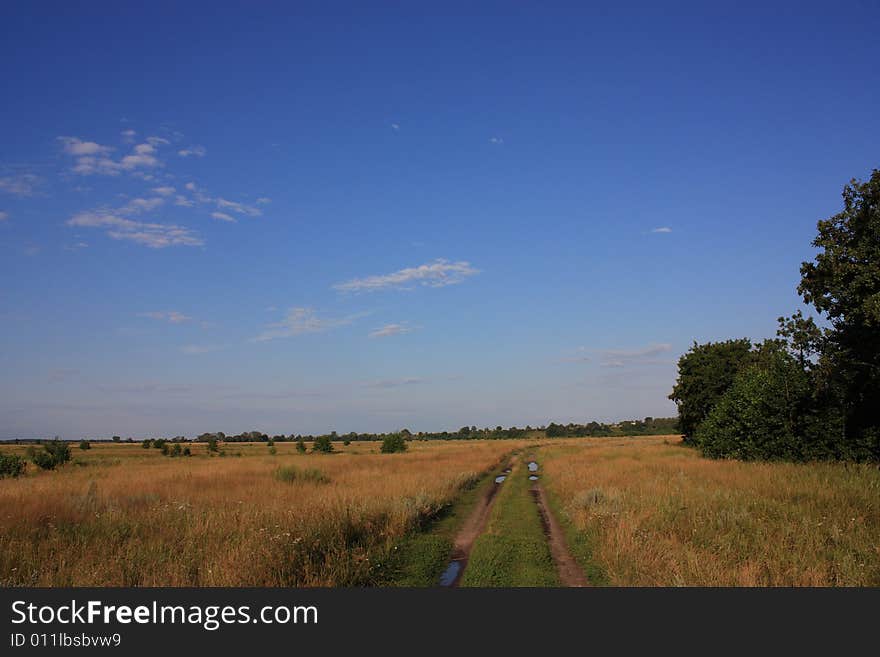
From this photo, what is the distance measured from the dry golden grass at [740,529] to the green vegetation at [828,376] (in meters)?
3.14

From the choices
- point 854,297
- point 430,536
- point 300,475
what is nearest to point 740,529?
point 430,536

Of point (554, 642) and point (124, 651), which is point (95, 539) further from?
point (554, 642)

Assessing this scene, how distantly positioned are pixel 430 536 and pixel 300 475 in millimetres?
13101

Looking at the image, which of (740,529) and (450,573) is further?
(740,529)

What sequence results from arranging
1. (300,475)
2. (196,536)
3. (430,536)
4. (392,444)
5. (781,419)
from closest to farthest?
(196,536) < (430,536) < (781,419) < (300,475) < (392,444)

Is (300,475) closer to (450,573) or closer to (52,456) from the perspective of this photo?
(450,573)

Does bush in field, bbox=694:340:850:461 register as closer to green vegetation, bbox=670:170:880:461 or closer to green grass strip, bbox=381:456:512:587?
green vegetation, bbox=670:170:880:461

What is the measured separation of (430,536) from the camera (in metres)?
13.5

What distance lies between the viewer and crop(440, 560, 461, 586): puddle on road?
9.42 m

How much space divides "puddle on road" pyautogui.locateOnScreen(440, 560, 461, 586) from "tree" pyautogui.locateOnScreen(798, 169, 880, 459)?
12937mm

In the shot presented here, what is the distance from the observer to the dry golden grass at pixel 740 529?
8469 millimetres

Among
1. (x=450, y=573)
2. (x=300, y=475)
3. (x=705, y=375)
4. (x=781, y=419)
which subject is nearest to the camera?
(x=450, y=573)

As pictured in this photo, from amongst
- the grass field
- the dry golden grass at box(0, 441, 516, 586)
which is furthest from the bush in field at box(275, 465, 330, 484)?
the dry golden grass at box(0, 441, 516, 586)

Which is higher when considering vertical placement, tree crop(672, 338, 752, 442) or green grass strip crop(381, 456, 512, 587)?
tree crop(672, 338, 752, 442)
